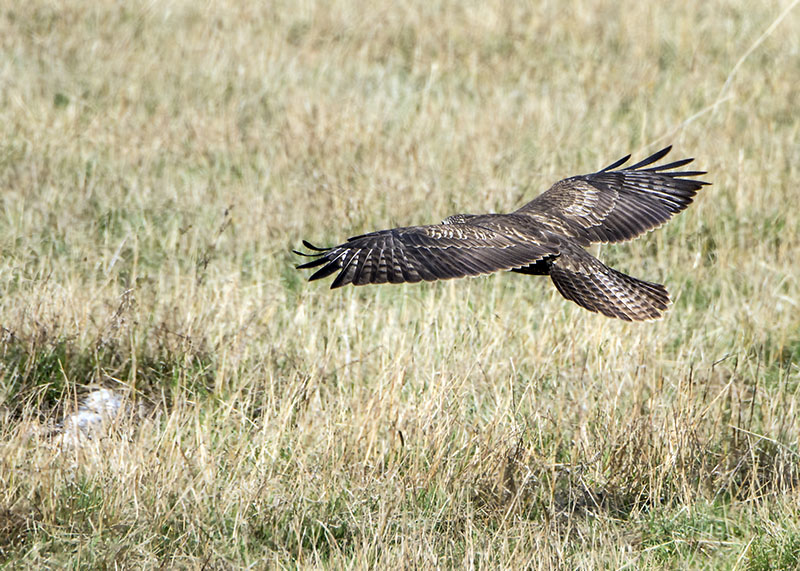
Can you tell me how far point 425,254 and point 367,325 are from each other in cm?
143

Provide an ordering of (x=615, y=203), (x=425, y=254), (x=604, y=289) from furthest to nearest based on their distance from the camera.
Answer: (x=615, y=203), (x=604, y=289), (x=425, y=254)

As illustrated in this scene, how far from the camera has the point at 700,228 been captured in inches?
269

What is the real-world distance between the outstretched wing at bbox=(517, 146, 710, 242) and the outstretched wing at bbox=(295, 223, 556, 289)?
0.60 m

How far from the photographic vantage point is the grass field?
4.00 meters

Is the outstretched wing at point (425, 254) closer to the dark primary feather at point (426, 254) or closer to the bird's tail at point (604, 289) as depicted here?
the dark primary feather at point (426, 254)

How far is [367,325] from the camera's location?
570 centimetres

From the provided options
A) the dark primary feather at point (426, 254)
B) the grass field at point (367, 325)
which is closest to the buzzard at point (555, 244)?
the dark primary feather at point (426, 254)

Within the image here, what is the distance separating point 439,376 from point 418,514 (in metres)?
0.89

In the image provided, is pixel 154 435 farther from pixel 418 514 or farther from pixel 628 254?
pixel 628 254

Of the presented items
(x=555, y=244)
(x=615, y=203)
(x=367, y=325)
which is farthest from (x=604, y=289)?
(x=367, y=325)

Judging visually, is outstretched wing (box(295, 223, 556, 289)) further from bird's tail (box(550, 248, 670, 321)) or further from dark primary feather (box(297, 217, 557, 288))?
bird's tail (box(550, 248, 670, 321))

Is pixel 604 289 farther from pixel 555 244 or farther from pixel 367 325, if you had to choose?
pixel 367 325

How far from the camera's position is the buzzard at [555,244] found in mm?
4211

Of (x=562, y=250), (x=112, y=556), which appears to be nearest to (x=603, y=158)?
(x=562, y=250)
